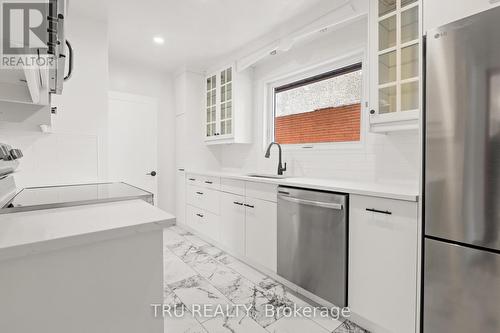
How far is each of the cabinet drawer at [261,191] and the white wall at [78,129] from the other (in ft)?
5.17

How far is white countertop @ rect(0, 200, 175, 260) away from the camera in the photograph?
0.72 metres

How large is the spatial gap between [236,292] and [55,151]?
7.15ft

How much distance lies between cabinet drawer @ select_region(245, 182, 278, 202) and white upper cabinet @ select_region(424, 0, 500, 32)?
4.99ft

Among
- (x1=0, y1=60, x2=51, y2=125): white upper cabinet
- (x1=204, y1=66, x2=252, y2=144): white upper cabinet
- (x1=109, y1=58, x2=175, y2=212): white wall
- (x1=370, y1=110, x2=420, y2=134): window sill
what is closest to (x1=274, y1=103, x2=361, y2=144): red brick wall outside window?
(x1=204, y1=66, x2=252, y2=144): white upper cabinet

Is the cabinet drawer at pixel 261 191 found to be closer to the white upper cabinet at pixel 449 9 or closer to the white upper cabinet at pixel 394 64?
the white upper cabinet at pixel 394 64

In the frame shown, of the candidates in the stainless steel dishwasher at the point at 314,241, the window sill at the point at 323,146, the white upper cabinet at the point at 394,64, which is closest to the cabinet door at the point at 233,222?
the stainless steel dishwasher at the point at 314,241

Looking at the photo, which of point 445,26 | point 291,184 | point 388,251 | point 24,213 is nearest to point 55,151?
point 24,213

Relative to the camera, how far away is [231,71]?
341cm

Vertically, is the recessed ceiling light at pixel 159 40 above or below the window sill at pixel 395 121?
above

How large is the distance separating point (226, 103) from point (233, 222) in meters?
1.69

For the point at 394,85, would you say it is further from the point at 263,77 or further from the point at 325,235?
the point at 263,77

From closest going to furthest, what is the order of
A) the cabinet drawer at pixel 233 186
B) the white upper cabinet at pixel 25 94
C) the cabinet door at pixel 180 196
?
the white upper cabinet at pixel 25 94 → the cabinet drawer at pixel 233 186 → the cabinet door at pixel 180 196

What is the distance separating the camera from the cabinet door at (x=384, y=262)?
55.9 inches

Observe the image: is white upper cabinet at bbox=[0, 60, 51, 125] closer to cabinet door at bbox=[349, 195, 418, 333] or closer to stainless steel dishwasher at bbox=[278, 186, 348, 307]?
stainless steel dishwasher at bbox=[278, 186, 348, 307]
